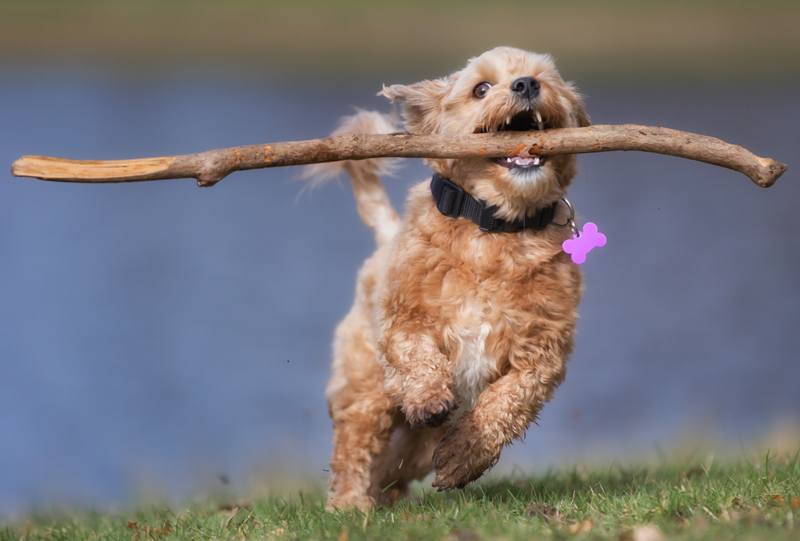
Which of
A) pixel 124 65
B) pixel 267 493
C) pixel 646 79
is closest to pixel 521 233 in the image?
pixel 267 493

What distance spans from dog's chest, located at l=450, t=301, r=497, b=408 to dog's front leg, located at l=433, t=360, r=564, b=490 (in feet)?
0.31

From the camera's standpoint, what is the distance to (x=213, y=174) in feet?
16.5

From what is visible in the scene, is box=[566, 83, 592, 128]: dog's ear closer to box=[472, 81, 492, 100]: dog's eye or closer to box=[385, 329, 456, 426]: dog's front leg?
box=[472, 81, 492, 100]: dog's eye

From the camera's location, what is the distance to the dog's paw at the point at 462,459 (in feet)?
17.6

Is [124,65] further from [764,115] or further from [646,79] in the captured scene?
[764,115]

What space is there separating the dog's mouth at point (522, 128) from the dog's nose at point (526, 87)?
82 mm

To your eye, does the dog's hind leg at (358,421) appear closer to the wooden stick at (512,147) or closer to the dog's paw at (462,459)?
the dog's paw at (462,459)

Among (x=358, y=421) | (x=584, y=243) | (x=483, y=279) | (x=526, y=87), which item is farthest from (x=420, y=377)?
(x=526, y=87)

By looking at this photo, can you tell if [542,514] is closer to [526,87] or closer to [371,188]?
[526,87]

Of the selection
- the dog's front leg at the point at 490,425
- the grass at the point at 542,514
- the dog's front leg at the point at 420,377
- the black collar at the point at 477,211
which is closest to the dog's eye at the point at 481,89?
the black collar at the point at 477,211

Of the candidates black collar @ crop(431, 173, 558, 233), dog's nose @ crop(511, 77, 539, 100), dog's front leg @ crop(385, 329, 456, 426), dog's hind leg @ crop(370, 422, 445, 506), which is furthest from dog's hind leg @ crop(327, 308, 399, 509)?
dog's nose @ crop(511, 77, 539, 100)

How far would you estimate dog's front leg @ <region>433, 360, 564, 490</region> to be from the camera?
17.6 feet

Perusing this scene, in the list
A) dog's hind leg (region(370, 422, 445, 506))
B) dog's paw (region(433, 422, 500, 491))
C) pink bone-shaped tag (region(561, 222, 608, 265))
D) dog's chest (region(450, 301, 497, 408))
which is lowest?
dog's hind leg (region(370, 422, 445, 506))

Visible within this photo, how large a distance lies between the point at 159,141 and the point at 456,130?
42.9 feet
